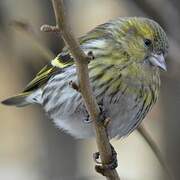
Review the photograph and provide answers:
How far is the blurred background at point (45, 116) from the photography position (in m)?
2.72

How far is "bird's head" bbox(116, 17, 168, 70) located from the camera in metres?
3.04

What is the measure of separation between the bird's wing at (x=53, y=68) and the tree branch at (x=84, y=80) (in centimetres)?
83

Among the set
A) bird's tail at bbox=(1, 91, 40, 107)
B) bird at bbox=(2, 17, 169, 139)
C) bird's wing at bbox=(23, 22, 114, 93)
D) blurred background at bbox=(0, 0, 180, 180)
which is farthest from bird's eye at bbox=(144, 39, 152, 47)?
bird's tail at bbox=(1, 91, 40, 107)

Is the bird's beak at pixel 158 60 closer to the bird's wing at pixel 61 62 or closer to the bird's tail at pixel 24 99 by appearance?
the bird's wing at pixel 61 62

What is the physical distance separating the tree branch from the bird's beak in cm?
56

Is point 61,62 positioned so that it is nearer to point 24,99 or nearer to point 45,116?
point 24,99

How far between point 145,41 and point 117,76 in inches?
7.9

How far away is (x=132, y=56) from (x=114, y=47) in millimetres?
100

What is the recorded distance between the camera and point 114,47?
319 centimetres

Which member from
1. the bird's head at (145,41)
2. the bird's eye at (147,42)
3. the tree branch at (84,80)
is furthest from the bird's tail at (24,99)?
the tree branch at (84,80)

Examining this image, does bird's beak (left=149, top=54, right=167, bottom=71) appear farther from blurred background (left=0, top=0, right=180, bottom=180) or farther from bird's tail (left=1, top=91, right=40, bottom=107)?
bird's tail (left=1, top=91, right=40, bottom=107)

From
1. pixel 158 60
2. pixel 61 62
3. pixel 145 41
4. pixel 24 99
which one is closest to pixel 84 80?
pixel 158 60

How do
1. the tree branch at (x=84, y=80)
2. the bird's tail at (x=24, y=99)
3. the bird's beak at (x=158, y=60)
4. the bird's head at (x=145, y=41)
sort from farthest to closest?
1. the bird's tail at (x=24, y=99)
2. the bird's head at (x=145, y=41)
3. the bird's beak at (x=158, y=60)
4. the tree branch at (x=84, y=80)

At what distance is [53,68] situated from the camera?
340 centimetres
